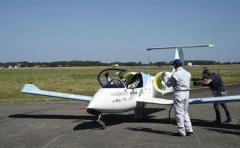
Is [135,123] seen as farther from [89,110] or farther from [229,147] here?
[229,147]

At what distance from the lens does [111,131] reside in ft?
40.1

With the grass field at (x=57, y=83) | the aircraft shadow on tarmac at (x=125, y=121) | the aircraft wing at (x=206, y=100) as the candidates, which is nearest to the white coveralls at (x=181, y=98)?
the aircraft shadow on tarmac at (x=125, y=121)

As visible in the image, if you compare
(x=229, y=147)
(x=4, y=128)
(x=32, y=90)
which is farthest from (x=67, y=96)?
(x=229, y=147)

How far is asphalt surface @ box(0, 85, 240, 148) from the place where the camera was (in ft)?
33.5

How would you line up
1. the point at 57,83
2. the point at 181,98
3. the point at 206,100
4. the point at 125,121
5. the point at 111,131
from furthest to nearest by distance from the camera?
the point at 57,83, the point at 125,121, the point at 206,100, the point at 111,131, the point at 181,98

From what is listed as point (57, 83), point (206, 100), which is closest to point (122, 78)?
point (206, 100)

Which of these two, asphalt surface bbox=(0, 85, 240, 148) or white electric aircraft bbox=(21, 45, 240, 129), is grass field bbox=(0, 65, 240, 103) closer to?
white electric aircraft bbox=(21, 45, 240, 129)

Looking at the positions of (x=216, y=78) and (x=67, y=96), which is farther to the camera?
(x=67, y=96)

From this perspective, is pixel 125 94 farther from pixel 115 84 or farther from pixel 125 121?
pixel 125 121

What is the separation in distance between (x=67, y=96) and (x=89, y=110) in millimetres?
4187

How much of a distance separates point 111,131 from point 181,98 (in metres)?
2.50

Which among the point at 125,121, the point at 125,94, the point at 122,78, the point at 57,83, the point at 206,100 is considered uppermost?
the point at 122,78

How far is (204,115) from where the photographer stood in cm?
1576

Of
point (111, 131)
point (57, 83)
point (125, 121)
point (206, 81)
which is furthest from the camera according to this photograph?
point (57, 83)
